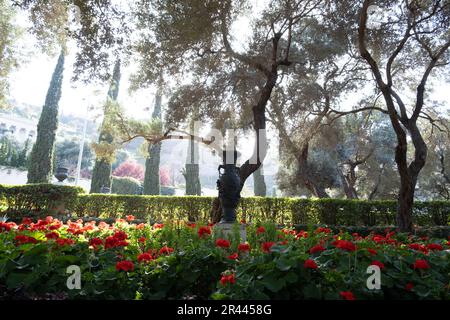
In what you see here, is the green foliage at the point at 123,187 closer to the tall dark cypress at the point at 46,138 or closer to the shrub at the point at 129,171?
the tall dark cypress at the point at 46,138

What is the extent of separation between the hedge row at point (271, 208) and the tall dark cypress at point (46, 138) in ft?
18.8

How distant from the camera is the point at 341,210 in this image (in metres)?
11.9

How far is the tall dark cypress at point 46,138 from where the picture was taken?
17547mm

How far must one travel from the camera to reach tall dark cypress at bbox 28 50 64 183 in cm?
1755

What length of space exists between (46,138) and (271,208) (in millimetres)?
12730

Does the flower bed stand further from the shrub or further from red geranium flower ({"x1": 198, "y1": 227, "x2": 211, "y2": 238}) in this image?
the shrub

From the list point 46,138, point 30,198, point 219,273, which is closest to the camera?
point 219,273

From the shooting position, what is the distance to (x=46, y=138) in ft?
59.0

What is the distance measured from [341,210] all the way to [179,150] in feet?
134

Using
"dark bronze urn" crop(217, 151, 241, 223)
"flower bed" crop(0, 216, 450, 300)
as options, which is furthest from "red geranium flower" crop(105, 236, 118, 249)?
"dark bronze urn" crop(217, 151, 241, 223)

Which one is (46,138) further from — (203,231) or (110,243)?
(110,243)

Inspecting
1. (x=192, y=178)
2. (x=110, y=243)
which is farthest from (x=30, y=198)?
(x=110, y=243)

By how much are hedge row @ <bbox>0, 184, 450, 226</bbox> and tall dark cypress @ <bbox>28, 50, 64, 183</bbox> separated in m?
5.74
